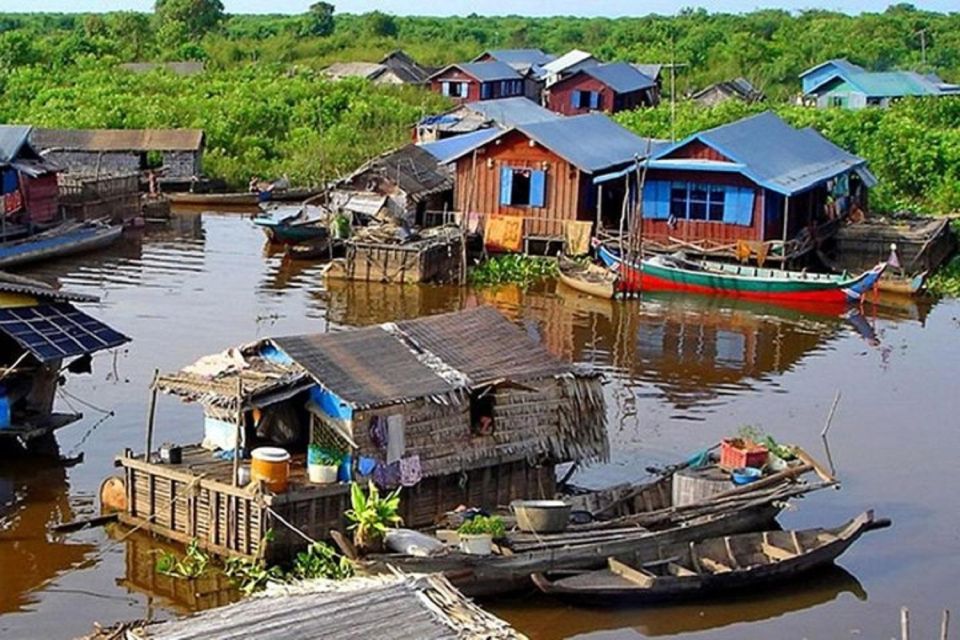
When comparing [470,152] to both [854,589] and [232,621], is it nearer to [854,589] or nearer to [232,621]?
[854,589]

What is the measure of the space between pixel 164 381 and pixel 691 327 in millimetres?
15421

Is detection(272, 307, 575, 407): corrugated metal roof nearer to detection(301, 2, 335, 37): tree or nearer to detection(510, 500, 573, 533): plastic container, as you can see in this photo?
detection(510, 500, 573, 533): plastic container

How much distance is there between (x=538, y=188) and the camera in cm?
3591

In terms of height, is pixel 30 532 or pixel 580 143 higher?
pixel 580 143

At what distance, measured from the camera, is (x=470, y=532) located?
1513 cm

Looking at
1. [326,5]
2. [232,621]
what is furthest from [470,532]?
[326,5]

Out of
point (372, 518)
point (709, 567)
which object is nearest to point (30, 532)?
point (372, 518)

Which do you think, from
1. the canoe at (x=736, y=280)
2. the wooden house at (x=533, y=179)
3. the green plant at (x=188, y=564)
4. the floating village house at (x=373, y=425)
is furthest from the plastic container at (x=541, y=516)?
the wooden house at (x=533, y=179)

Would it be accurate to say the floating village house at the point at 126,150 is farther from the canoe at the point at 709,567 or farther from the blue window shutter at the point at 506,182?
the canoe at the point at 709,567

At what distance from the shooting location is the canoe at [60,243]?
33.4 m

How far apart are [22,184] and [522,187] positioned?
1167cm

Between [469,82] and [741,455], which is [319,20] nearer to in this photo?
[469,82]

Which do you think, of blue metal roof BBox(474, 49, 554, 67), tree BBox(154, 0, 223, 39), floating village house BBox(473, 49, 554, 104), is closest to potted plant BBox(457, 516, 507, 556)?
floating village house BBox(473, 49, 554, 104)

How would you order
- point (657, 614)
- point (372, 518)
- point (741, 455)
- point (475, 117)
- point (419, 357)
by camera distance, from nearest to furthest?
point (372, 518), point (657, 614), point (419, 357), point (741, 455), point (475, 117)
